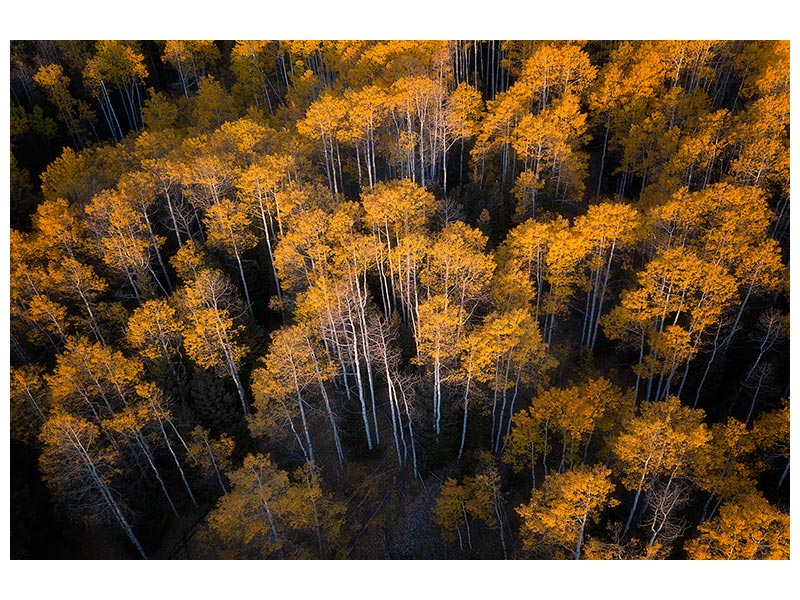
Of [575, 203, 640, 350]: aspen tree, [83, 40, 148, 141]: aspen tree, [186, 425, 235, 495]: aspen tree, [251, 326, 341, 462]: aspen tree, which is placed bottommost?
A: [186, 425, 235, 495]: aspen tree

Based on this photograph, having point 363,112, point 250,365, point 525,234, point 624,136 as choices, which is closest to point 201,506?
point 250,365

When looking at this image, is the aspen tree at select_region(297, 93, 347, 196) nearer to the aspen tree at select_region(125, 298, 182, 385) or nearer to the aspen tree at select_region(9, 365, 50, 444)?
the aspen tree at select_region(125, 298, 182, 385)

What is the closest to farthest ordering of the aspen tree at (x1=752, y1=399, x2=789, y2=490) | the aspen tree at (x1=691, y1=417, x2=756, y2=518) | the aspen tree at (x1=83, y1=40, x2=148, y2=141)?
the aspen tree at (x1=752, y1=399, x2=789, y2=490) < the aspen tree at (x1=691, y1=417, x2=756, y2=518) < the aspen tree at (x1=83, y1=40, x2=148, y2=141)

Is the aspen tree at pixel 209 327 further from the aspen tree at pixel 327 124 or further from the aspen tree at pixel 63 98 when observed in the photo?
the aspen tree at pixel 63 98

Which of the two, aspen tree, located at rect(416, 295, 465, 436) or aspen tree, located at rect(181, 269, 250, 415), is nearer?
aspen tree, located at rect(416, 295, 465, 436)

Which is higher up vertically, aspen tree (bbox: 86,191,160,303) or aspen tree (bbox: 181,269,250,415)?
aspen tree (bbox: 86,191,160,303)

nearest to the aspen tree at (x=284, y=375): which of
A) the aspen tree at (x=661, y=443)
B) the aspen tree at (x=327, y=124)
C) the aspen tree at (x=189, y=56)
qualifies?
the aspen tree at (x=327, y=124)

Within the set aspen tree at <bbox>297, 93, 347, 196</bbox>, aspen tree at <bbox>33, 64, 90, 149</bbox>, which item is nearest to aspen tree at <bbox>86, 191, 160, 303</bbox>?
aspen tree at <bbox>297, 93, 347, 196</bbox>

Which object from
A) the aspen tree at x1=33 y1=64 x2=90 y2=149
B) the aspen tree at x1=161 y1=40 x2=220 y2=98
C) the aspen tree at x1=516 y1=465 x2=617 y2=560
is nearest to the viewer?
the aspen tree at x1=516 y1=465 x2=617 y2=560

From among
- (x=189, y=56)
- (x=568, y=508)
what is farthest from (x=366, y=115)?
(x=568, y=508)
